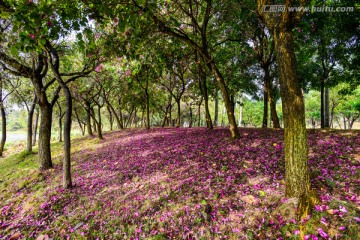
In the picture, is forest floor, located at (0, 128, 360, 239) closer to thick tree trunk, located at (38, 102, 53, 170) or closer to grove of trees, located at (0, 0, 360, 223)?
grove of trees, located at (0, 0, 360, 223)

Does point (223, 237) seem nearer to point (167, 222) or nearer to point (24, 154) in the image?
point (167, 222)

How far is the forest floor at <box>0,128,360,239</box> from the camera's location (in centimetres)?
310

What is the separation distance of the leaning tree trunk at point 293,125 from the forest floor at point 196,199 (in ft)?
0.91

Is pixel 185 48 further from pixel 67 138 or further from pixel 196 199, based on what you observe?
pixel 196 199

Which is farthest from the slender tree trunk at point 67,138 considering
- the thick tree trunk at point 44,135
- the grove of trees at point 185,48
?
the thick tree trunk at point 44,135

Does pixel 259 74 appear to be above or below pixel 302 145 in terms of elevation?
above

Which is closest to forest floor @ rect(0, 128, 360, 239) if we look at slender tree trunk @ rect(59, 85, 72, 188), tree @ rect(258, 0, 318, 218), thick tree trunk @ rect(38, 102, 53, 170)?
tree @ rect(258, 0, 318, 218)

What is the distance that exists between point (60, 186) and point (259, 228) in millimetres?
6222

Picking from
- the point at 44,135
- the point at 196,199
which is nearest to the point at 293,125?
the point at 196,199

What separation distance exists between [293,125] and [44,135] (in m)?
9.43

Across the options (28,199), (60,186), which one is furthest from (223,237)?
(28,199)

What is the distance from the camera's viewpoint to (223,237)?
3059mm

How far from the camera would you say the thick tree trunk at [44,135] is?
777 cm

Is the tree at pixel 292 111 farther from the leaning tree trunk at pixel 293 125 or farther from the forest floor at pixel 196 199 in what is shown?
the forest floor at pixel 196 199
